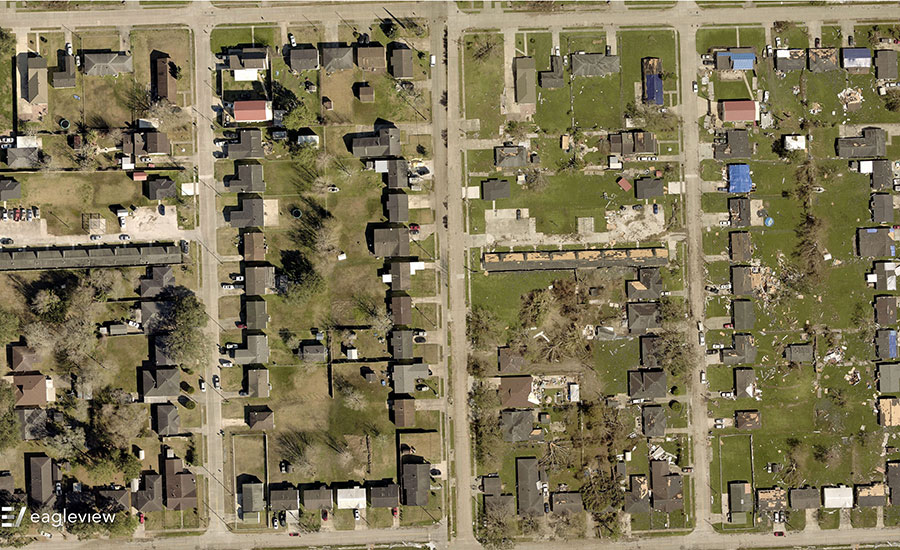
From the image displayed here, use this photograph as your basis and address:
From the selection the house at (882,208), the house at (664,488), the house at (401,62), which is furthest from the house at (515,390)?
the house at (882,208)

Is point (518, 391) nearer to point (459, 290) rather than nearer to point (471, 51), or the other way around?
point (459, 290)

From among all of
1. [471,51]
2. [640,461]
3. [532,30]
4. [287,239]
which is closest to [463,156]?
[471,51]

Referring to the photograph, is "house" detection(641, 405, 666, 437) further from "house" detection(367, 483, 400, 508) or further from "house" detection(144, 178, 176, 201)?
"house" detection(144, 178, 176, 201)

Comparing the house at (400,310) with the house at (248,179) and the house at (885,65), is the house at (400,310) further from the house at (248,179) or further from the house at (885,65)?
the house at (885,65)

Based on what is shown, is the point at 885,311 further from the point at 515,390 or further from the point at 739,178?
the point at 515,390

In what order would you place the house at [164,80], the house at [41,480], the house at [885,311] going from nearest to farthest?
the house at [41,480] < the house at [164,80] < the house at [885,311]

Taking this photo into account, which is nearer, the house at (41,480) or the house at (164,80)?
the house at (41,480)

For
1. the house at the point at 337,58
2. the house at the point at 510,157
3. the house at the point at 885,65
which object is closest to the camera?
the house at the point at 337,58
